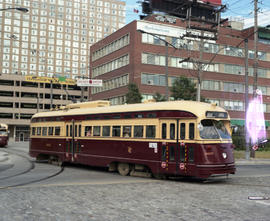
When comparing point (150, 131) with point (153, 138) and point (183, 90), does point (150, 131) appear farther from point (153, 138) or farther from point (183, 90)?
point (183, 90)

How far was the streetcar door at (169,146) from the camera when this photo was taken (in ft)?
43.0

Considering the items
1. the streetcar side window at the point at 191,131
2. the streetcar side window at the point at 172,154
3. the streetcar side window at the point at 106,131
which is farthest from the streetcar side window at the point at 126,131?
the streetcar side window at the point at 191,131

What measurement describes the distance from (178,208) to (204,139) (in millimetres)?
4585

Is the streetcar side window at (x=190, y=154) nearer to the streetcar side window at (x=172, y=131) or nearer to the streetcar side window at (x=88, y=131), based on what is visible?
the streetcar side window at (x=172, y=131)

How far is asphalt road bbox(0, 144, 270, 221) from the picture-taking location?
25.1ft

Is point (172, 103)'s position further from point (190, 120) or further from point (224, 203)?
point (224, 203)

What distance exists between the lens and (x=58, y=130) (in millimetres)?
19422

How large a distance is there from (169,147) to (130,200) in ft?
14.1

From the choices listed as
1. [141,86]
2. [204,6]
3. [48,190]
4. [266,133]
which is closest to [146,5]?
[204,6]

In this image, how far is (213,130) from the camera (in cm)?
1303

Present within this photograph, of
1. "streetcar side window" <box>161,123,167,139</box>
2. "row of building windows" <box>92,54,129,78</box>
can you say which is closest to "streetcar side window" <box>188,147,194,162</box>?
"streetcar side window" <box>161,123,167,139</box>

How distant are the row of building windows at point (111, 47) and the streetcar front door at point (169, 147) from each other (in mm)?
42913

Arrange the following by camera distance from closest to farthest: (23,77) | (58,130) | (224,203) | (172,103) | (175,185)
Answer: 1. (224,203)
2. (175,185)
3. (172,103)
4. (58,130)
5. (23,77)

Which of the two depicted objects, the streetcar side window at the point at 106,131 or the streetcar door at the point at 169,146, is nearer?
the streetcar door at the point at 169,146
